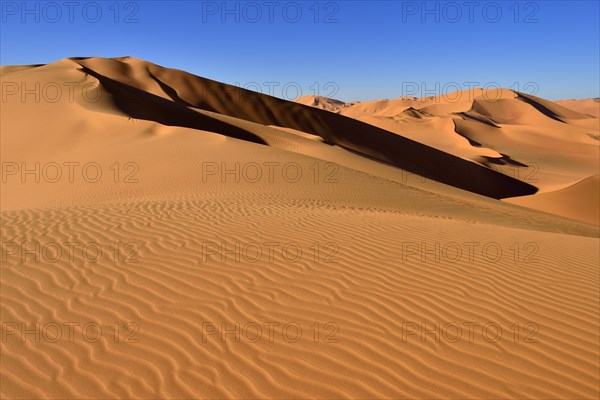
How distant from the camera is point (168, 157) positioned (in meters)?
14.1

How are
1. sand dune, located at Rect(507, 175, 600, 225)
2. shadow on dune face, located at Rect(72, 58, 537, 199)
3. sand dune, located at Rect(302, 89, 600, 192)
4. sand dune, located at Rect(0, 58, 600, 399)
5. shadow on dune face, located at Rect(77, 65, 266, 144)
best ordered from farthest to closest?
1. sand dune, located at Rect(302, 89, 600, 192)
2. shadow on dune face, located at Rect(72, 58, 537, 199)
3. shadow on dune face, located at Rect(77, 65, 266, 144)
4. sand dune, located at Rect(507, 175, 600, 225)
5. sand dune, located at Rect(0, 58, 600, 399)

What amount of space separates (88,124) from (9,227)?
1286cm

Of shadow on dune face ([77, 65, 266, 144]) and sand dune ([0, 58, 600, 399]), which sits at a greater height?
shadow on dune face ([77, 65, 266, 144])

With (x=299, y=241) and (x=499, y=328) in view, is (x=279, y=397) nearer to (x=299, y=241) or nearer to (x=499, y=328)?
(x=499, y=328)

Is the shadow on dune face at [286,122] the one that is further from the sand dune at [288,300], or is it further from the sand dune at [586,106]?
the sand dune at [586,106]

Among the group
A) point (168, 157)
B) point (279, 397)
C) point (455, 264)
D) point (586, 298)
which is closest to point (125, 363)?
point (279, 397)

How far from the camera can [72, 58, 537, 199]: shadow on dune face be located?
953 inches

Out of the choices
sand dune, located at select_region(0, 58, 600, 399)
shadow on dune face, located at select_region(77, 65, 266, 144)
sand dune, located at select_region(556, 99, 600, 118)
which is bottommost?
sand dune, located at select_region(0, 58, 600, 399)

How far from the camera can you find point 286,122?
36.3 meters

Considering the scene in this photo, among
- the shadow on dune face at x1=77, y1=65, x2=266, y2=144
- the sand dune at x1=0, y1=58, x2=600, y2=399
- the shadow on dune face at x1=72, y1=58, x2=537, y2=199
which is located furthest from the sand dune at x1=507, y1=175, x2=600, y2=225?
the shadow on dune face at x1=77, y1=65, x2=266, y2=144

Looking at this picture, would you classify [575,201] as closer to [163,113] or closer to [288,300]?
[288,300]

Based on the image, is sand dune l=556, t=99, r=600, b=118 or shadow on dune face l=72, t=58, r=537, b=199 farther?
sand dune l=556, t=99, r=600, b=118

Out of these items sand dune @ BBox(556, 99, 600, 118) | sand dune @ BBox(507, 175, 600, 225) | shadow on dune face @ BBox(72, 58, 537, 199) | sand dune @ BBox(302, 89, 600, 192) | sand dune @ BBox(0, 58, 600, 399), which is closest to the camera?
sand dune @ BBox(0, 58, 600, 399)

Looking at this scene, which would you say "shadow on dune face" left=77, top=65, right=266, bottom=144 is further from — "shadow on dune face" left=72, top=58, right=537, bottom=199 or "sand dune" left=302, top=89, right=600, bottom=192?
"sand dune" left=302, top=89, right=600, bottom=192
